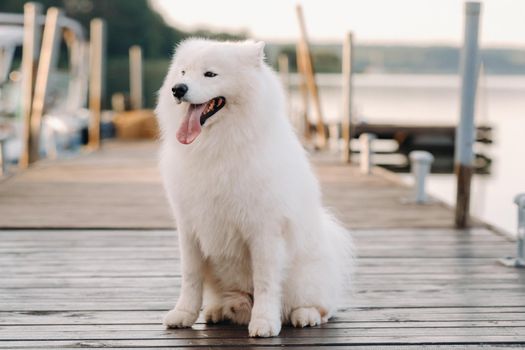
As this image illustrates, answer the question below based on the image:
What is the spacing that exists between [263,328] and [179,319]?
16.3 inches

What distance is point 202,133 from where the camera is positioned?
133 inches

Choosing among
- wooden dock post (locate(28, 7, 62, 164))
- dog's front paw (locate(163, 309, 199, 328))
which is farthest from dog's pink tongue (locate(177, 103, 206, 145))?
wooden dock post (locate(28, 7, 62, 164))

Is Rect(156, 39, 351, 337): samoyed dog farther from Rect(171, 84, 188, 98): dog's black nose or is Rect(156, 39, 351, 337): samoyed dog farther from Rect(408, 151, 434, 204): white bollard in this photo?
Rect(408, 151, 434, 204): white bollard

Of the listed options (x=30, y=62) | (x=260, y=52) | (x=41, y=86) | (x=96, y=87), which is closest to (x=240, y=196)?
(x=260, y=52)

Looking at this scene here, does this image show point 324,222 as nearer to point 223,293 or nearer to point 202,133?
point 223,293

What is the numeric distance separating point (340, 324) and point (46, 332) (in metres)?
1.36

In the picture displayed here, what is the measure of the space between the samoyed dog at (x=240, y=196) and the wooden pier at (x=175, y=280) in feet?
0.48

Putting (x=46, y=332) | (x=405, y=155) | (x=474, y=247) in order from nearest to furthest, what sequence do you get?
(x=46, y=332)
(x=474, y=247)
(x=405, y=155)

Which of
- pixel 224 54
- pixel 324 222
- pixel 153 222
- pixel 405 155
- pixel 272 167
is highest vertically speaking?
pixel 224 54

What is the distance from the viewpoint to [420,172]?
7617mm

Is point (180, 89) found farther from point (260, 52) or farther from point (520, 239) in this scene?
point (520, 239)

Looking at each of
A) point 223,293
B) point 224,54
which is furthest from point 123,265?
point 224,54

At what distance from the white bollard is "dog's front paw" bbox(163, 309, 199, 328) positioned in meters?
4.36

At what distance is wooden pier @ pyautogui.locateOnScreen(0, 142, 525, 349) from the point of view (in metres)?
3.51
